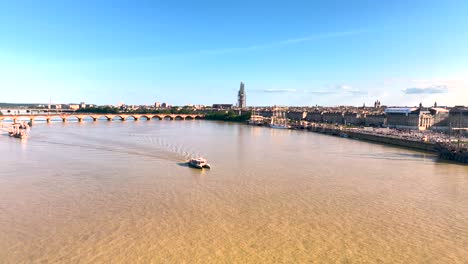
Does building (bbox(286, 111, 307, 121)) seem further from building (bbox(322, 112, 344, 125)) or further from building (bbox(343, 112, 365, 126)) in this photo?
building (bbox(343, 112, 365, 126))

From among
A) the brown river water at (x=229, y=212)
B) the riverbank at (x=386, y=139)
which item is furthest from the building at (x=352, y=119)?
the brown river water at (x=229, y=212)

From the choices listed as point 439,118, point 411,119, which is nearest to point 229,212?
point 411,119

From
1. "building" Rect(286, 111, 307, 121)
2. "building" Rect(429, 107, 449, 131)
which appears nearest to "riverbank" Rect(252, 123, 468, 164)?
"building" Rect(429, 107, 449, 131)

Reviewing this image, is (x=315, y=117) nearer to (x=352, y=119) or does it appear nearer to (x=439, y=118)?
(x=352, y=119)

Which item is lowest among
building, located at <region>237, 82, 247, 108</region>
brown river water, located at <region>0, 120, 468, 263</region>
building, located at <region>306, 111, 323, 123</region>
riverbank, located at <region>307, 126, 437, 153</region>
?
brown river water, located at <region>0, 120, 468, 263</region>

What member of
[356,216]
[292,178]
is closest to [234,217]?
[356,216]

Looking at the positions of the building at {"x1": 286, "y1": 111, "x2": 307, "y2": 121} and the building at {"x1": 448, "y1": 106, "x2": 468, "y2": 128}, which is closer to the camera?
the building at {"x1": 448, "y1": 106, "x2": 468, "y2": 128}

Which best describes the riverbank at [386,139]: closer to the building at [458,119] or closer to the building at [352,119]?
the building at [352,119]

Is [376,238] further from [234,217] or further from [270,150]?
[270,150]
